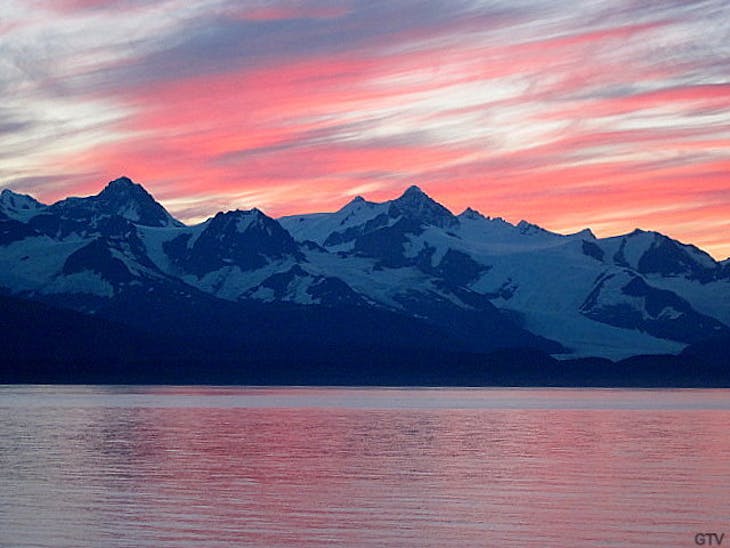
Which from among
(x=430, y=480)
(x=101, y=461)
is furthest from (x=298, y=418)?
(x=430, y=480)

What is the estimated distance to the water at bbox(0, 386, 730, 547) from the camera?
52.0 metres

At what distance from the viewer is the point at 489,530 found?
53.2 meters

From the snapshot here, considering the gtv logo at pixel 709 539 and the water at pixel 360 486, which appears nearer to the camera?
the gtv logo at pixel 709 539

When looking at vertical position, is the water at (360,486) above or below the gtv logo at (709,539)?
above

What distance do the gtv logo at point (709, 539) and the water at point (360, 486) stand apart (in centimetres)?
33

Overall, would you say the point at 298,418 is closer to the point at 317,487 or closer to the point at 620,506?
the point at 317,487

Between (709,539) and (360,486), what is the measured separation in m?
21.9

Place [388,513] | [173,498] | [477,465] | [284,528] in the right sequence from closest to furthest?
[284,528]
[388,513]
[173,498]
[477,465]

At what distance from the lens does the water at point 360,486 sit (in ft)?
171

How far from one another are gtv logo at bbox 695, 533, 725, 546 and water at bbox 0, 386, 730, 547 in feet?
1.07

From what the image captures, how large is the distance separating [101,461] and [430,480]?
21.9m

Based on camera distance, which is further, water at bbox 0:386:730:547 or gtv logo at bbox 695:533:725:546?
water at bbox 0:386:730:547

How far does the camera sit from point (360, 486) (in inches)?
2662

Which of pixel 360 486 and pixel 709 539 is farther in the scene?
pixel 360 486
